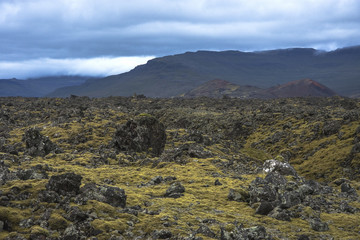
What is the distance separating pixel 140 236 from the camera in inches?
846

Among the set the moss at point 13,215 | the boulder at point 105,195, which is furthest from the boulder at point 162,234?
the moss at point 13,215

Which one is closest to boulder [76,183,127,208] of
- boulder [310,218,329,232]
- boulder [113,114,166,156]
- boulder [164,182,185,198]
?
boulder [164,182,185,198]

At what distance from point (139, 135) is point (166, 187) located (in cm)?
1962

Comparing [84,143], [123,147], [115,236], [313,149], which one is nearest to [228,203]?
[115,236]

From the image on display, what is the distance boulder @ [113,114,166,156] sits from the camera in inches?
2096

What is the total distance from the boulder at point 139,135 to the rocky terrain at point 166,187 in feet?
0.50

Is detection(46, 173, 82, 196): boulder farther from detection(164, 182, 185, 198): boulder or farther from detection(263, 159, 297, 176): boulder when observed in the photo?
detection(263, 159, 297, 176): boulder

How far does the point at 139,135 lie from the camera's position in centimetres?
5316

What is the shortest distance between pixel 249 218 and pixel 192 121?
90.4 metres

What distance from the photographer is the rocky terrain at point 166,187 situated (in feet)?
71.6

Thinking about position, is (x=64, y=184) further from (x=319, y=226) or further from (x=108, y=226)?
(x=319, y=226)

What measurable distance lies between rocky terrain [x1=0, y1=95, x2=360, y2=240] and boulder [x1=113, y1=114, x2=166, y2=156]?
151 mm

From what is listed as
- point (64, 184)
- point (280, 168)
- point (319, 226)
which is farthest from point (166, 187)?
point (319, 226)

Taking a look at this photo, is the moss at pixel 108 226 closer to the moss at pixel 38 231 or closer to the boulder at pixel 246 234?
the moss at pixel 38 231
